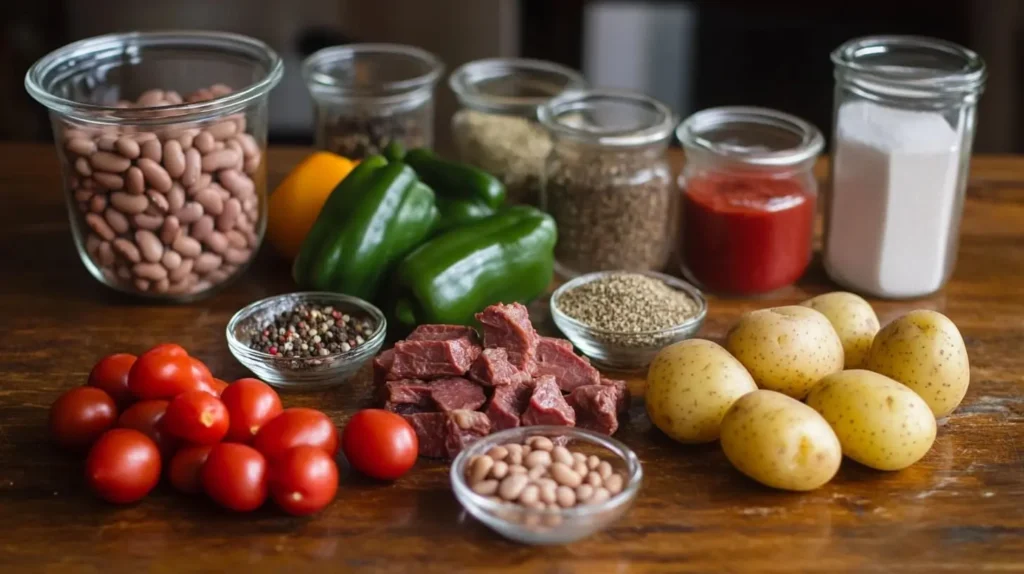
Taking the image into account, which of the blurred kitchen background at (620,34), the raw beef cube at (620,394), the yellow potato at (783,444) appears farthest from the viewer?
the blurred kitchen background at (620,34)

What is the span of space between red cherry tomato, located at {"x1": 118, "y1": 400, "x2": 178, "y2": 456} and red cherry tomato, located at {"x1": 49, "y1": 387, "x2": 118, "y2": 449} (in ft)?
0.11

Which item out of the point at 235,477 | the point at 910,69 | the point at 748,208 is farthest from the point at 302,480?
the point at 910,69

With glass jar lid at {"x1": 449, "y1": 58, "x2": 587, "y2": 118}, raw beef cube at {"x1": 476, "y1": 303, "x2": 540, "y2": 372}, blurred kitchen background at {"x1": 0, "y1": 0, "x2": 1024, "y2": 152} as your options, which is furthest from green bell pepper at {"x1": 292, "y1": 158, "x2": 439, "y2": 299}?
blurred kitchen background at {"x1": 0, "y1": 0, "x2": 1024, "y2": 152}

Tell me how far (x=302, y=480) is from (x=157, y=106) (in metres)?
0.76

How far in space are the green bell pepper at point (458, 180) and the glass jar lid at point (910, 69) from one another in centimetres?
65

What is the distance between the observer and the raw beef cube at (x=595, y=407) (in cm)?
164

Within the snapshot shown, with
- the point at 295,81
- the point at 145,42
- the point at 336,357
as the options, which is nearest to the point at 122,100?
the point at 145,42

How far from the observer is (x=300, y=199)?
7.20ft

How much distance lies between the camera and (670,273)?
2.23m

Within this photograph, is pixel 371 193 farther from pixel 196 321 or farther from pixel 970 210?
pixel 970 210

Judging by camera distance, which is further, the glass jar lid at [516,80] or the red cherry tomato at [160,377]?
the glass jar lid at [516,80]

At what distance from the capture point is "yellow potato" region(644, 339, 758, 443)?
5.19 feet

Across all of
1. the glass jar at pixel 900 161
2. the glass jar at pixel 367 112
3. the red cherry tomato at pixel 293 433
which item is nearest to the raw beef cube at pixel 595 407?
the red cherry tomato at pixel 293 433

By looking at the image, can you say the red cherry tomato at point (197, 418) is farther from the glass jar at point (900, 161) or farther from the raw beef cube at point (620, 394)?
the glass jar at point (900, 161)
